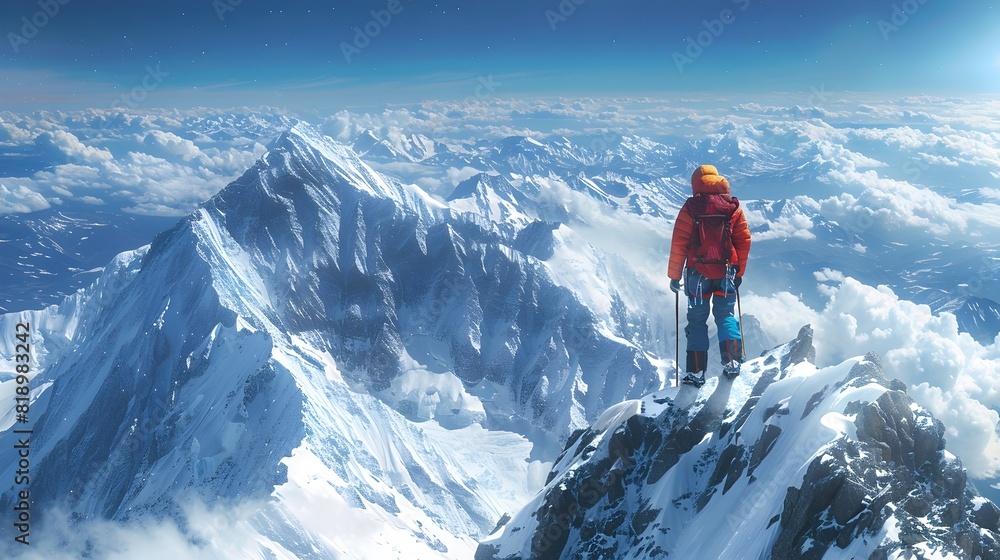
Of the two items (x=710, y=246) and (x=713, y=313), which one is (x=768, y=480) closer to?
(x=713, y=313)

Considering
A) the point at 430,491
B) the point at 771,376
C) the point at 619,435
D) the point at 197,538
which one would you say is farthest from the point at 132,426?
the point at 771,376

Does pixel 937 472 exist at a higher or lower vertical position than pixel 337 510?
higher

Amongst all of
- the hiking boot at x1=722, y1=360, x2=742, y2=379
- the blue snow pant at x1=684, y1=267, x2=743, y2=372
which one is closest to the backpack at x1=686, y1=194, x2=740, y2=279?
the blue snow pant at x1=684, y1=267, x2=743, y2=372

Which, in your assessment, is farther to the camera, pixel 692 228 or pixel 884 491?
pixel 884 491

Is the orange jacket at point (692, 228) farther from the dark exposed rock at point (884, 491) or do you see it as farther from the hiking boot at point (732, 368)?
the dark exposed rock at point (884, 491)

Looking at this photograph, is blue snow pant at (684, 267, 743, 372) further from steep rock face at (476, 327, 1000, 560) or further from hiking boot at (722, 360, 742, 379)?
steep rock face at (476, 327, 1000, 560)

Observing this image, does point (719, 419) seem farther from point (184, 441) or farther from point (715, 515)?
point (184, 441)

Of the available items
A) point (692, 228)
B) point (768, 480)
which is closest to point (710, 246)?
point (692, 228)

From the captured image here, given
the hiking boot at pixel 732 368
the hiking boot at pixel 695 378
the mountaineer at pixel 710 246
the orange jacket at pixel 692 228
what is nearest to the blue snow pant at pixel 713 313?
the mountaineer at pixel 710 246
